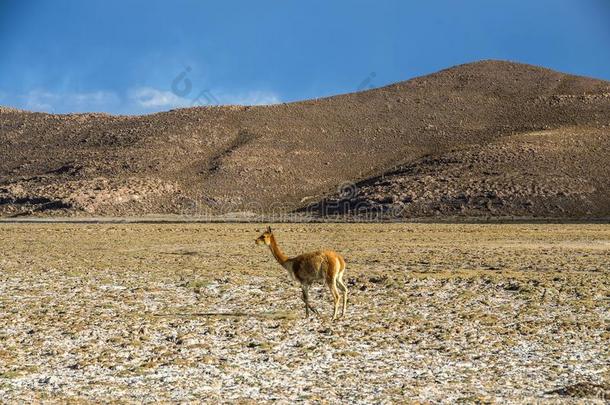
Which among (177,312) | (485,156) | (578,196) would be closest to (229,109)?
(485,156)

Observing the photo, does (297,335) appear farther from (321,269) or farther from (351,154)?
(351,154)

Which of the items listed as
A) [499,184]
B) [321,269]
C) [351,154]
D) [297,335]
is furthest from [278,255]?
[351,154]

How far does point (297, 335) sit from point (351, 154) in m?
85.0

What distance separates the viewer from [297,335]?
11930mm

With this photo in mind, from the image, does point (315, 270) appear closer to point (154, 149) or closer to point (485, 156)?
point (485, 156)

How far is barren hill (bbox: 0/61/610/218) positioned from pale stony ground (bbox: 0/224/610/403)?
168 feet

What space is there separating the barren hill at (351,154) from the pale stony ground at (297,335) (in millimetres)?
51082

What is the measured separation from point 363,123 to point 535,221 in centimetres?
4333

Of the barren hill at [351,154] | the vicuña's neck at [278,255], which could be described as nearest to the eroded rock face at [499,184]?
the barren hill at [351,154]

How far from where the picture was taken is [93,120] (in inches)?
4574

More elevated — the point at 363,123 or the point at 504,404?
the point at 363,123

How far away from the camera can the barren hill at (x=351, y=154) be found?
74.8 meters

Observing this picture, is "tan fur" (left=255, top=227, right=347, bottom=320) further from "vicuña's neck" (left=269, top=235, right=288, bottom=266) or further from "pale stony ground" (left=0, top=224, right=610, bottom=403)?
"pale stony ground" (left=0, top=224, right=610, bottom=403)

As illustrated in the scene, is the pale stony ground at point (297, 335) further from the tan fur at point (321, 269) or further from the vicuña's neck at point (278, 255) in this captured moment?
the vicuña's neck at point (278, 255)
